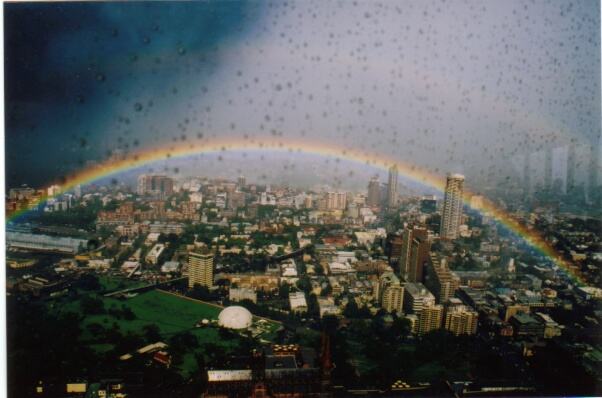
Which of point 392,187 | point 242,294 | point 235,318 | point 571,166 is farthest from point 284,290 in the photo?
point 571,166

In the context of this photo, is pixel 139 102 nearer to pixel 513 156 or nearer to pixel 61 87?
pixel 61 87

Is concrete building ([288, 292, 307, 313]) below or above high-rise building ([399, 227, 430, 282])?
below

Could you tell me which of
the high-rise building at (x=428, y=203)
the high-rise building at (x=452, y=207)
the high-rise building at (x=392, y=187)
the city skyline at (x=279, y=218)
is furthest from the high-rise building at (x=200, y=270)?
the high-rise building at (x=452, y=207)

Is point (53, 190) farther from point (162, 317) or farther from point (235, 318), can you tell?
point (235, 318)

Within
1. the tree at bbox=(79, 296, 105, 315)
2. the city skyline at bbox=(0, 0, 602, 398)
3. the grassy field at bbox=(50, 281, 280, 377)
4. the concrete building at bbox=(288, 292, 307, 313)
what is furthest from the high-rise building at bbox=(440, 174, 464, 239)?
the tree at bbox=(79, 296, 105, 315)

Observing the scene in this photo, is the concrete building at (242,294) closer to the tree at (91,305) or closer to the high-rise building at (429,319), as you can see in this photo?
the tree at (91,305)

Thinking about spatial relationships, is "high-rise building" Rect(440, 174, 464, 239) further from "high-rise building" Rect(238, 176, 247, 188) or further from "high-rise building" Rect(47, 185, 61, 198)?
"high-rise building" Rect(47, 185, 61, 198)
